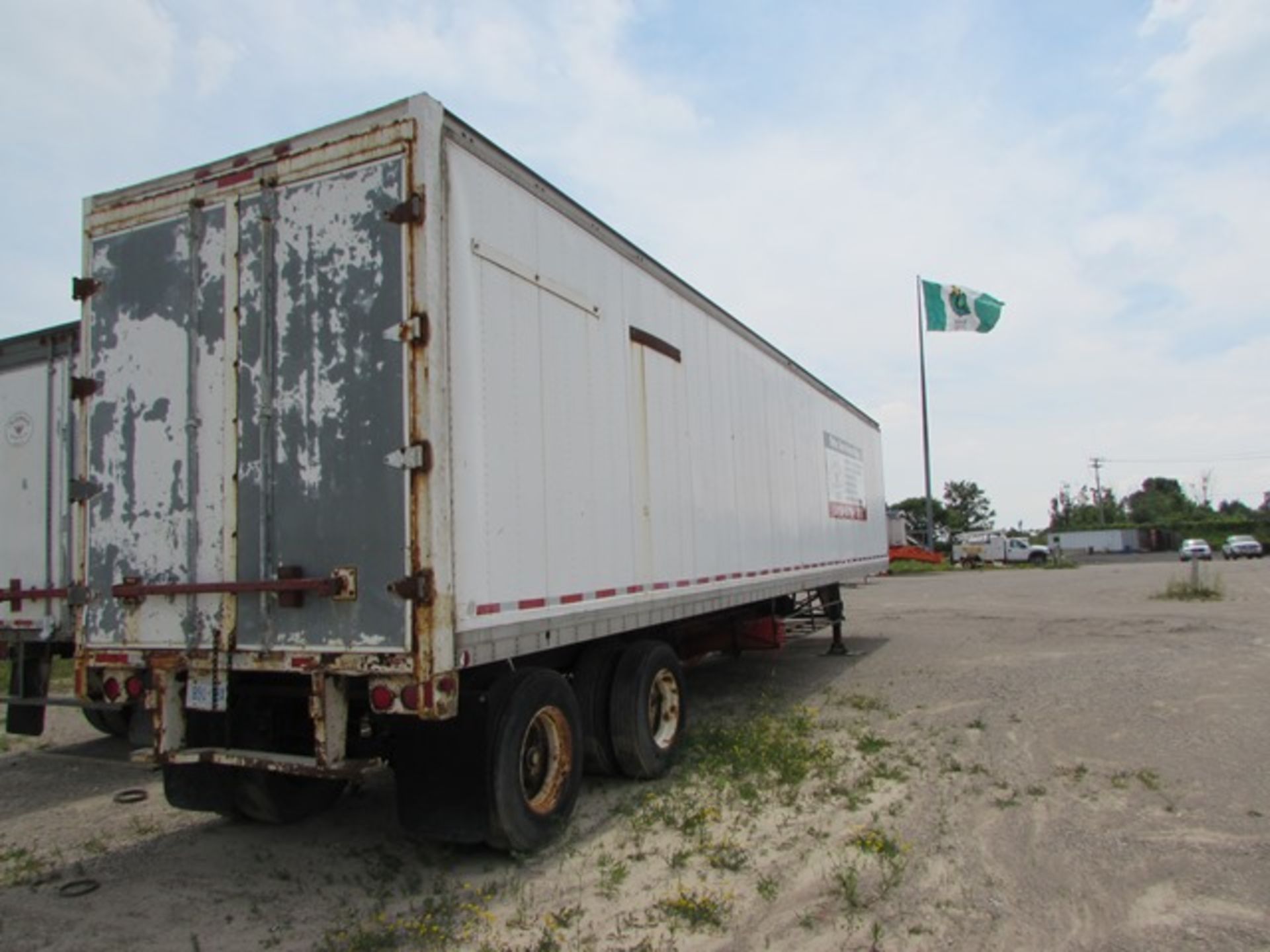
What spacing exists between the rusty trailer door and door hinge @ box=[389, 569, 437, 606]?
0.26 feet

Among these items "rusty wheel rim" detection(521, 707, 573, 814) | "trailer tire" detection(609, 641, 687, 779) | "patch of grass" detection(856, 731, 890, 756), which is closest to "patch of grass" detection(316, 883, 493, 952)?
"rusty wheel rim" detection(521, 707, 573, 814)

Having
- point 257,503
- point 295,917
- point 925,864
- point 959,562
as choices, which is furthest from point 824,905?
point 959,562

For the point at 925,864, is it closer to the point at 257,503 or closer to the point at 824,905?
the point at 824,905

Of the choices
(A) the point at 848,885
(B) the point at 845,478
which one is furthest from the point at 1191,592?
(A) the point at 848,885

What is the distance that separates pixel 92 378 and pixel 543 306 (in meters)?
2.63

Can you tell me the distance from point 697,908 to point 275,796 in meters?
2.72

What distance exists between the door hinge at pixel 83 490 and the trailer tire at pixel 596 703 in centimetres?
310

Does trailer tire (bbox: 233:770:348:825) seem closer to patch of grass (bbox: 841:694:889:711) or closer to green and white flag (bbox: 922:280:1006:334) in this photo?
patch of grass (bbox: 841:694:889:711)

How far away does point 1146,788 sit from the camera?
5766 mm

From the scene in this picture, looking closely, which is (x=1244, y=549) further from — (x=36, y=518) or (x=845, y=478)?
(x=36, y=518)

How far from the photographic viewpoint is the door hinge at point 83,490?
5.15 metres

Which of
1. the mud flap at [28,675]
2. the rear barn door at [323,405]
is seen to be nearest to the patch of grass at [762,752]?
the rear barn door at [323,405]

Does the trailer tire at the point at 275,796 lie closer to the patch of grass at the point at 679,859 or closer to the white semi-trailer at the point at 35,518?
the patch of grass at the point at 679,859

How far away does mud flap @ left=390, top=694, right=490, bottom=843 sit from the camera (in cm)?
463
